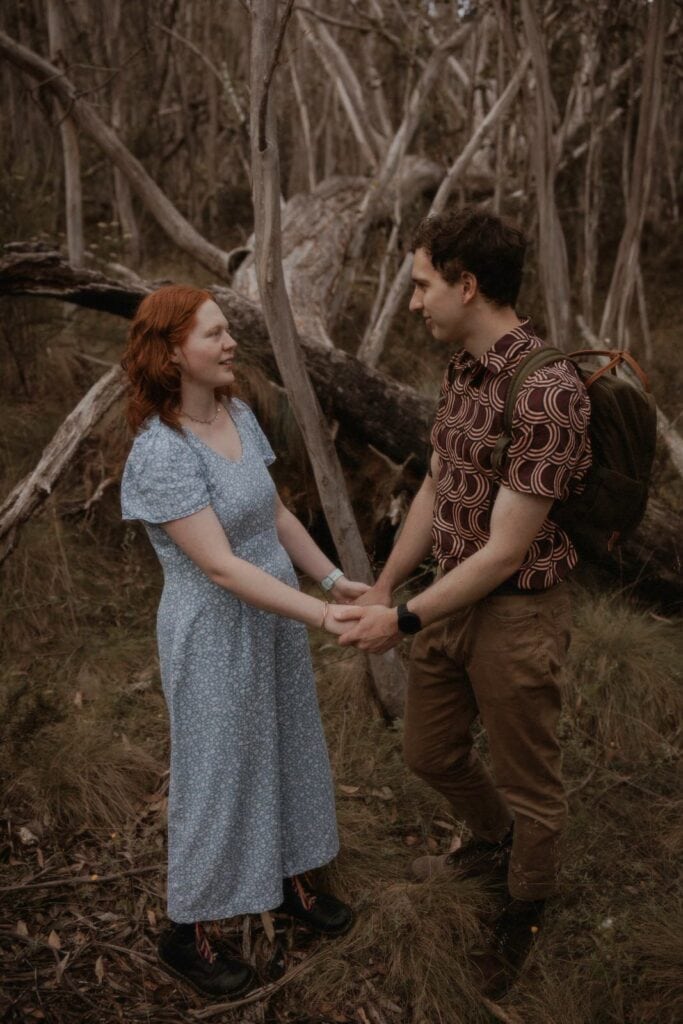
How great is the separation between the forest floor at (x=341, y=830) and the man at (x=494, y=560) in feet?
0.80

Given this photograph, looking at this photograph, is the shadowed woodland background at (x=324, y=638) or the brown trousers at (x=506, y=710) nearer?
the brown trousers at (x=506, y=710)

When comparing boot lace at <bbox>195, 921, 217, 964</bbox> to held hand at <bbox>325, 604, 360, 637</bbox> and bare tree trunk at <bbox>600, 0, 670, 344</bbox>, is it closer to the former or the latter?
held hand at <bbox>325, 604, 360, 637</bbox>

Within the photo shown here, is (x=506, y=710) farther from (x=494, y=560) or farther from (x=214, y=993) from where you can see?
(x=214, y=993)

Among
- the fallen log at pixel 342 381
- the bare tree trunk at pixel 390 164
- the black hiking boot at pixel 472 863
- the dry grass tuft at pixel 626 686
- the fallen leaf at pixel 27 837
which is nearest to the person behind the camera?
the black hiking boot at pixel 472 863

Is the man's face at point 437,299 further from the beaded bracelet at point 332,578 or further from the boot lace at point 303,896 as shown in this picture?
the boot lace at point 303,896

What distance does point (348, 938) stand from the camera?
2746 millimetres

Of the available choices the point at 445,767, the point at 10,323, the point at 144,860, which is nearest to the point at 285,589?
the point at 445,767

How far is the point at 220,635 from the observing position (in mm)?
2404

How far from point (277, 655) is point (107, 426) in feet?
8.72

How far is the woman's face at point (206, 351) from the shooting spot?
2283 millimetres

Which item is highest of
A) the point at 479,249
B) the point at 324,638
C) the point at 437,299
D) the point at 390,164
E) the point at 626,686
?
the point at 479,249

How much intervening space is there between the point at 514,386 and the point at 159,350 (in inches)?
36.7

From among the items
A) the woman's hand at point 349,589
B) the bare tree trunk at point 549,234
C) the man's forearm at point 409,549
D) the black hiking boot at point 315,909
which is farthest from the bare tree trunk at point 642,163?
the black hiking boot at point 315,909

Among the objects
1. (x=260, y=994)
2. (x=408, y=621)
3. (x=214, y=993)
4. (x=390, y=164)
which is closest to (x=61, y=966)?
(x=214, y=993)
